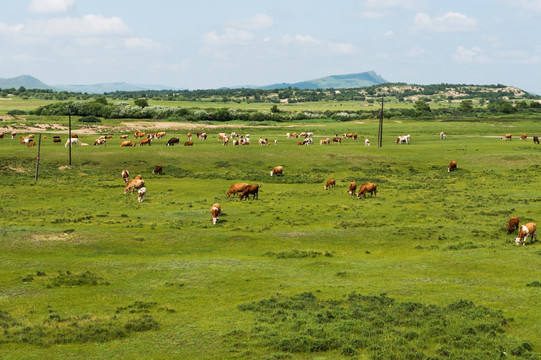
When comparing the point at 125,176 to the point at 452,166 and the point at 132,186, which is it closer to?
the point at 132,186

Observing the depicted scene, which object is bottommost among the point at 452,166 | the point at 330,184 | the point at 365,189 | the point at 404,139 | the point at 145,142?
the point at 330,184

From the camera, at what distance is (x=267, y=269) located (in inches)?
1063

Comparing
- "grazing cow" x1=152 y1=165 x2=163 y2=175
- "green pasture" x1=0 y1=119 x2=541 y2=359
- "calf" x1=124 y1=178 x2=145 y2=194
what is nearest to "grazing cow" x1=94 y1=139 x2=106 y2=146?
"green pasture" x1=0 y1=119 x2=541 y2=359

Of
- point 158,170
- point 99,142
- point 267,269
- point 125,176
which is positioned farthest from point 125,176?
point 267,269

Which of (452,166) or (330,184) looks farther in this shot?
(452,166)

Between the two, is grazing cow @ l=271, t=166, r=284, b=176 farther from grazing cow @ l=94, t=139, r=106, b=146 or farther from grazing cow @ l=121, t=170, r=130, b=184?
grazing cow @ l=94, t=139, r=106, b=146

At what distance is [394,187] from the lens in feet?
181

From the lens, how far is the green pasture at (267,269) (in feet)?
60.1

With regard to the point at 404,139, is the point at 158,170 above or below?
below

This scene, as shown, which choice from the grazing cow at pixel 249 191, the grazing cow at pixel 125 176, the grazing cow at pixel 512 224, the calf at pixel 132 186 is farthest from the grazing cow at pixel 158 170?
the grazing cow at pixel 512 224

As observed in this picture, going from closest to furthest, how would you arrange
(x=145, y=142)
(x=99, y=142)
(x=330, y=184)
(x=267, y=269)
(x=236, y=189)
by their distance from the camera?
(x=267, y=269) → (x=236, y=189) → (x=330, y=184) → (x=99, y=142) → (x=145, y=142)

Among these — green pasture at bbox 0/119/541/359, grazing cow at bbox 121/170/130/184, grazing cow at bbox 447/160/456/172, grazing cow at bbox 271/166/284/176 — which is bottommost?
green pasture at bbox 0/119/541/359

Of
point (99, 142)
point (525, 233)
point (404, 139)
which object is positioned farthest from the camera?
point (404, 139)

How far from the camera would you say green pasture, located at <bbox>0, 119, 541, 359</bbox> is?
18312 mm
